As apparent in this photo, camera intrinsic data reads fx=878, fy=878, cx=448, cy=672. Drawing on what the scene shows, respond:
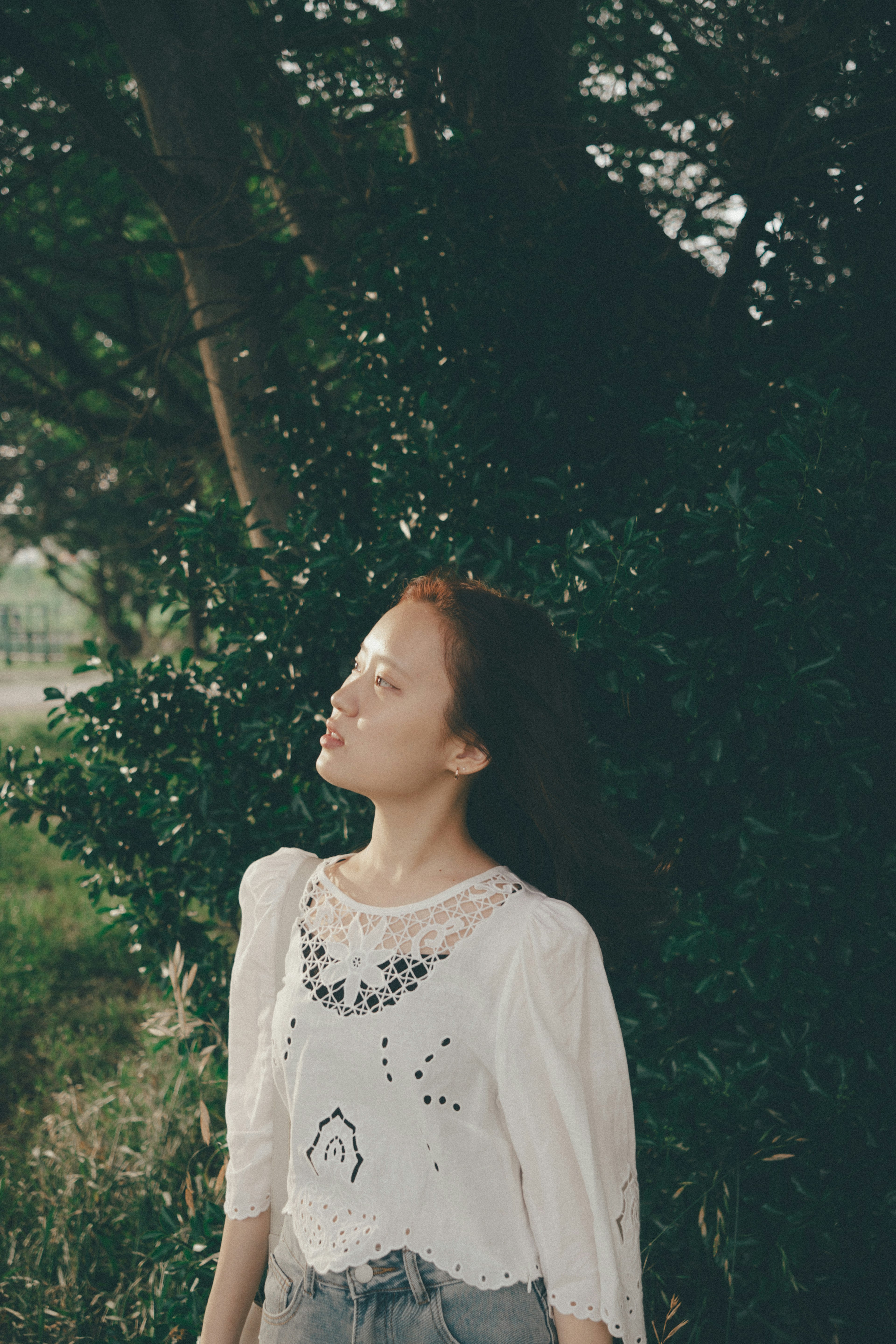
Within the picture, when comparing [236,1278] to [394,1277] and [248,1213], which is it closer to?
[248,1213]

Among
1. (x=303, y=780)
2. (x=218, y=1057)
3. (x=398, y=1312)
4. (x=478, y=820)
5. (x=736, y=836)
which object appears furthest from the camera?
(x=218, y=1057)

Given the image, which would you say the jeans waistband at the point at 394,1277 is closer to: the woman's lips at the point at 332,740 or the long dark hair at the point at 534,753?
the long dark hair at the point at 534,753

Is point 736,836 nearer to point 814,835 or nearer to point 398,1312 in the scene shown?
point 814,835

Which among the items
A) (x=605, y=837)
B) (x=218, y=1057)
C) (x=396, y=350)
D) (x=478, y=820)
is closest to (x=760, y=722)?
(x=605, y=837)

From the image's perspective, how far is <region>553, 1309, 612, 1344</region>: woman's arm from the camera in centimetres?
126

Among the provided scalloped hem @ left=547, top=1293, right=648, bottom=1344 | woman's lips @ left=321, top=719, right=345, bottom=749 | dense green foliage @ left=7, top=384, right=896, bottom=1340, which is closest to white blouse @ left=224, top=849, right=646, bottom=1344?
scalloped hem @ left=547, top=1293, right=648, bottom=1344

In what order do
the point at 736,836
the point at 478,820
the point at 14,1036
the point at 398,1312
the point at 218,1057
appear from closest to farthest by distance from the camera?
the point at 398,1312
the point at 478,820
the point at 736,836
the point at 218,1057
the point at 14,1036

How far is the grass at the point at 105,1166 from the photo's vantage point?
2562mm

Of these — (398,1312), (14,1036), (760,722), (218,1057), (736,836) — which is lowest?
(14,1036)

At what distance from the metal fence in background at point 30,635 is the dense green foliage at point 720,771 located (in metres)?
30.6

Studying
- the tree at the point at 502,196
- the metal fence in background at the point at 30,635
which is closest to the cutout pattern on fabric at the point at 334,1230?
the tree at the point at 502,196

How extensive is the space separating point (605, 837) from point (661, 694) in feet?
1.97

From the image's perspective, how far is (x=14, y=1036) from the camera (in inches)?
176

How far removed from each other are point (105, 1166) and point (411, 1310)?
7.52 feet
